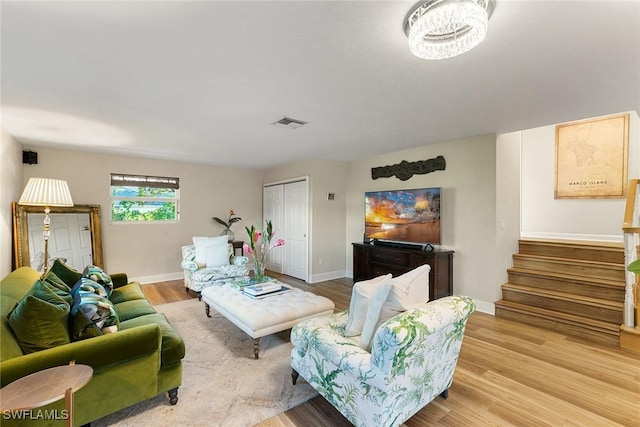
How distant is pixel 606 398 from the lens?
2.00 meters

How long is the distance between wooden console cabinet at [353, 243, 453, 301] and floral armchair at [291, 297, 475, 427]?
197cm

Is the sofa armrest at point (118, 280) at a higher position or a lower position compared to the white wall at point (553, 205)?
lower

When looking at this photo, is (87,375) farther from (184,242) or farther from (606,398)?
(184,242)

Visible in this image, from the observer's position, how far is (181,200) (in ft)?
18.6

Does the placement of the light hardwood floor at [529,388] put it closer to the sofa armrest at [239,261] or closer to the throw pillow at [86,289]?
the throw pillow at [86,289]

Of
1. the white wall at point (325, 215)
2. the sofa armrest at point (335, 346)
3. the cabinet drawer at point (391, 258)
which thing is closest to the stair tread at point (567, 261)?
the cabinet drawer at point (391, 258)

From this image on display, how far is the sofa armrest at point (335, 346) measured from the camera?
1.47 meters

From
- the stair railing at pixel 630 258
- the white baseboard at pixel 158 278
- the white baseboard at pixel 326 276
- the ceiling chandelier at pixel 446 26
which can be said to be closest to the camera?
the ceiling chandelier at pixel 446 26

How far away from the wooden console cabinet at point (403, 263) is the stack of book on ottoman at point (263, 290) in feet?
5.90

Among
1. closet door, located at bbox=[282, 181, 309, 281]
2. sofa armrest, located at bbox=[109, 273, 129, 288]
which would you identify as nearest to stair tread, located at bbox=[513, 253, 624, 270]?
closet door, located at bbox=[282, 181, 309, 281]

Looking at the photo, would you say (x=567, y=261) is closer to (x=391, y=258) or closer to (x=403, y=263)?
(x=403, y=263)

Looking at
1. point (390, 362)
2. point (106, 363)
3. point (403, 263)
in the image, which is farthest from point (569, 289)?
point (106, 363)

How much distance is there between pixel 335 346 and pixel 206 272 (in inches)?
121

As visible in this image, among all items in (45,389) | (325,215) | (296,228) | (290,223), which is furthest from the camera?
(290,223)
